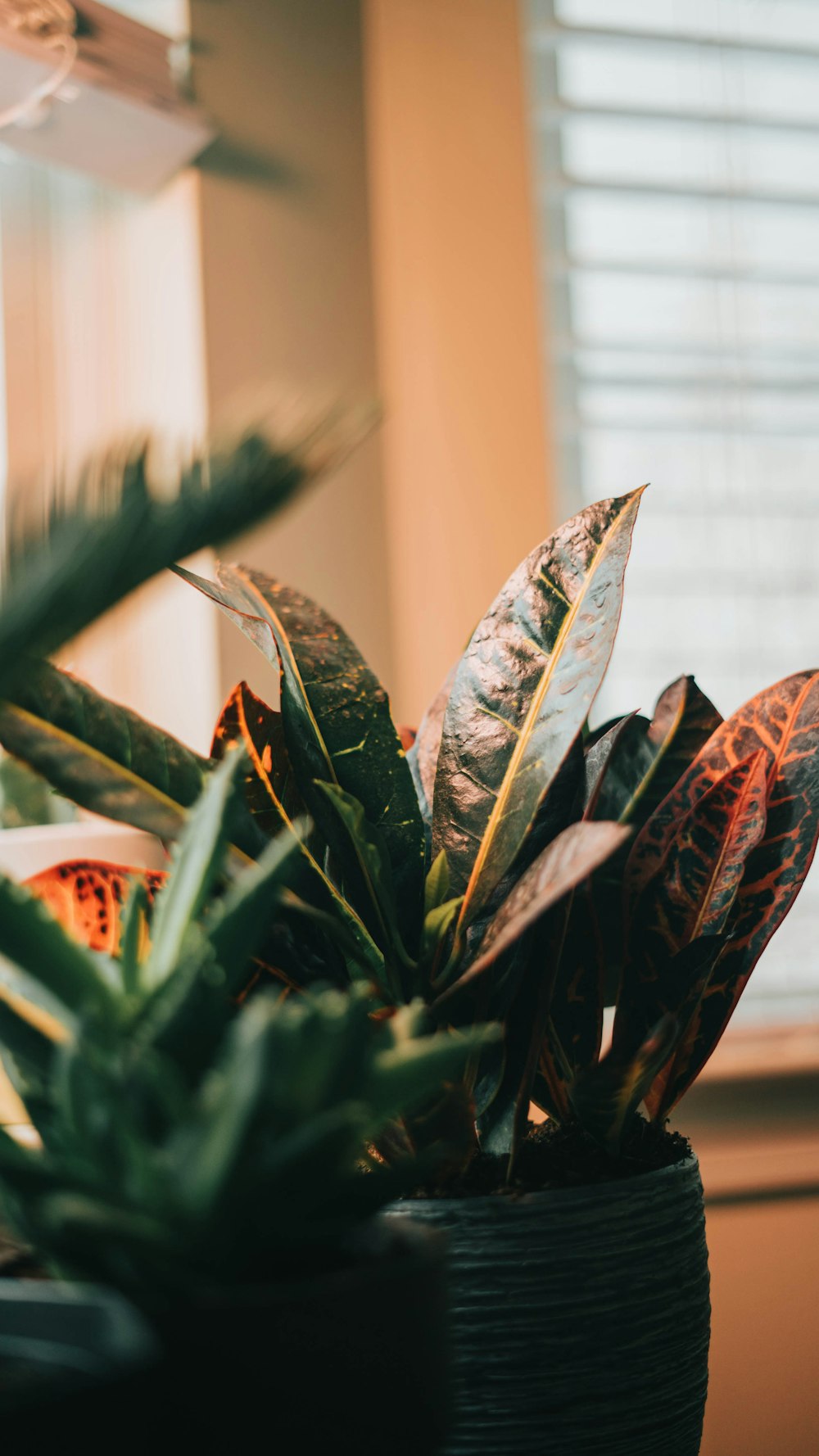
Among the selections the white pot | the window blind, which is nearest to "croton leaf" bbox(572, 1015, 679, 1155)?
the white pot

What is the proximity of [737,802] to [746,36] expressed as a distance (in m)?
1.18

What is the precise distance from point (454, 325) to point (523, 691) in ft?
2.49

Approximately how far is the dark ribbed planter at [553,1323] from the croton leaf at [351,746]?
0.12 metres

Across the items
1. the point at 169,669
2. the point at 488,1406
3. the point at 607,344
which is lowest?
the point at 488,1406

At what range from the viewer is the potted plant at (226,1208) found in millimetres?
210

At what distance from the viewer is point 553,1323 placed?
1.19 ft

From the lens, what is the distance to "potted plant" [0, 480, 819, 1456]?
1.20 feet

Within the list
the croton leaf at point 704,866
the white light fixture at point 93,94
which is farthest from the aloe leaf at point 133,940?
the white light fixture at point 93,94

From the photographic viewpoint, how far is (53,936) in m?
0.27

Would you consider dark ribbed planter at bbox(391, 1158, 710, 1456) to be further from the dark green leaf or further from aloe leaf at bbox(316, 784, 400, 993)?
the dark green leaf

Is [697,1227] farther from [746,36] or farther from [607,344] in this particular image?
[746,36]

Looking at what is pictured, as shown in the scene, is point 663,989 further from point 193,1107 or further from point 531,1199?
point 193,1107

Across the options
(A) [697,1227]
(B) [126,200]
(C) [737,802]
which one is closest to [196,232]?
(B) [126,200]

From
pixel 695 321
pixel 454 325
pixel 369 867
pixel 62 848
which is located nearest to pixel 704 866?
pixel 369 867
